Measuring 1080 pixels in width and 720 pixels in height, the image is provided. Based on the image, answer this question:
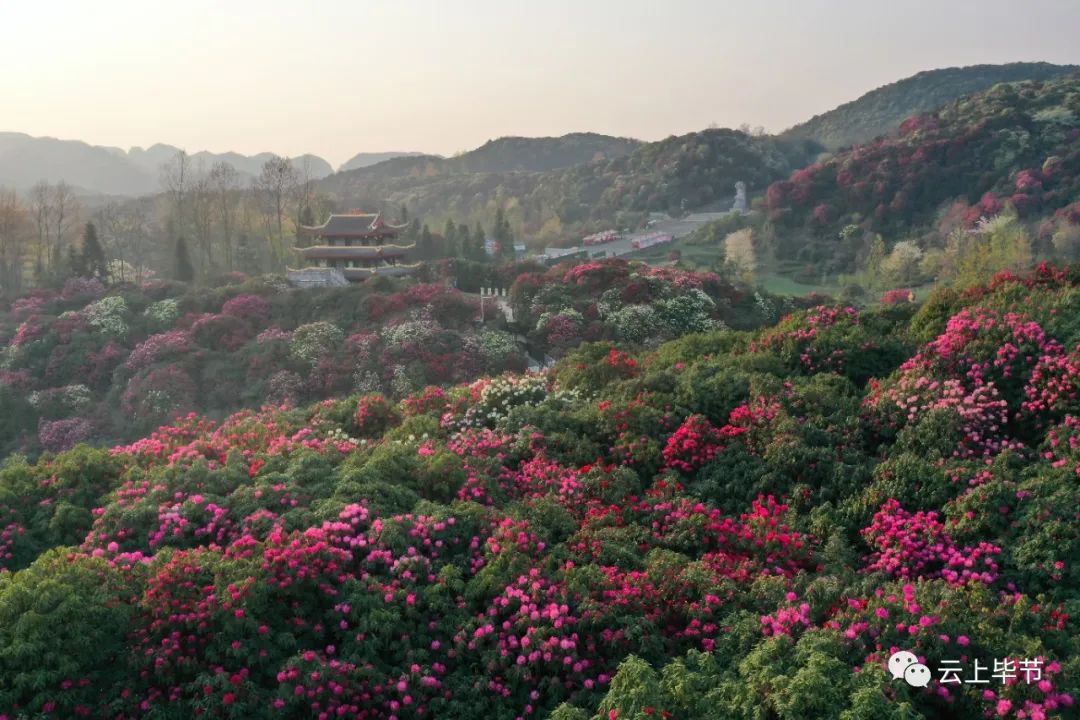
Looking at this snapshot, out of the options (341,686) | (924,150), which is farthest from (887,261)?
(341,686)

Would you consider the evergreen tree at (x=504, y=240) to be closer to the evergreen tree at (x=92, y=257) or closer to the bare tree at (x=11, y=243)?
the evergreen tree at (x=92, y=257)

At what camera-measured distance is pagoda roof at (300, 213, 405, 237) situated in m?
33.1

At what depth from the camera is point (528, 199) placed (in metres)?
93.7

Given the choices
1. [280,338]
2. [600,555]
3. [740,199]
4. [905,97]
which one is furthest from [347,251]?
[905,97]

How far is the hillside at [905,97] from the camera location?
124 meters

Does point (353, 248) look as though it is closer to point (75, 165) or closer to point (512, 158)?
point (512, 158)

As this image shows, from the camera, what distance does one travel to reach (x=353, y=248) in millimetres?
33219

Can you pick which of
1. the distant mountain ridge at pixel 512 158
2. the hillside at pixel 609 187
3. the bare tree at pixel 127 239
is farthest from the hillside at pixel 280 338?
the distant mountain ridge at pixel 512 158

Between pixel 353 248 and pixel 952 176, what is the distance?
41.0 metres

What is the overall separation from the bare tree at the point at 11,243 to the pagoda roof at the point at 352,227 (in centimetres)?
1371

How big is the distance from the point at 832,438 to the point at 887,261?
111ft

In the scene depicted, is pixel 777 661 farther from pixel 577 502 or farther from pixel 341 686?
pixel 577 502

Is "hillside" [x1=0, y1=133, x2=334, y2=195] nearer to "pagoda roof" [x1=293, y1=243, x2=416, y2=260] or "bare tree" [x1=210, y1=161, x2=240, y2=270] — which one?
"bare tree" [x1=210, y1=161, x2=240, y2=270]

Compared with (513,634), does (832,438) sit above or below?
above
